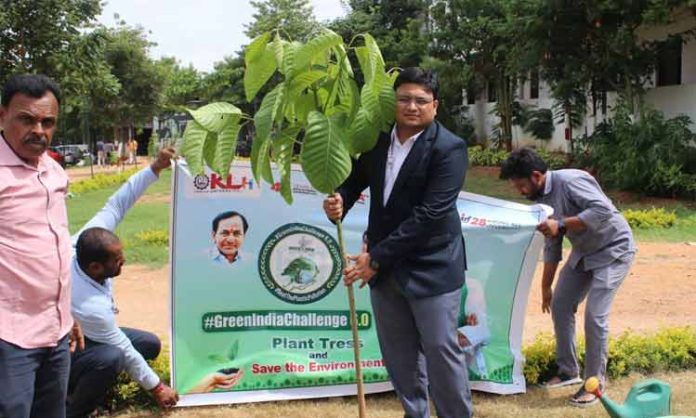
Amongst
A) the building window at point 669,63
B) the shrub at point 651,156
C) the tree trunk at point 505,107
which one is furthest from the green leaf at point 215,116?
the tree trunk at point 505,107

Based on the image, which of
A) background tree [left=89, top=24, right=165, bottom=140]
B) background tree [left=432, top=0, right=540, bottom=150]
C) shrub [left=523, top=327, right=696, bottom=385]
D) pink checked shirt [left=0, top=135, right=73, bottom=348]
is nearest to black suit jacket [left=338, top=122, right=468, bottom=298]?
pink checked shirt [left=0, top=135, right=73, bottom=348]

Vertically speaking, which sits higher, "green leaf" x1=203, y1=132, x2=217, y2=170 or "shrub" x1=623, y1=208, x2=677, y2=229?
"green leaf" x1=203, y1=132, x2=217, y2=170

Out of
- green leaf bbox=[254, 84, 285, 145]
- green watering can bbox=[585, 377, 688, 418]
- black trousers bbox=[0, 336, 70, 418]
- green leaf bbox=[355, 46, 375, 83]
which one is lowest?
green watering can bbox=[585, 377, 688, 418]

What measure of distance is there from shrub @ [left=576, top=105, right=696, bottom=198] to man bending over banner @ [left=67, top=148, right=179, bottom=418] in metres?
11.8

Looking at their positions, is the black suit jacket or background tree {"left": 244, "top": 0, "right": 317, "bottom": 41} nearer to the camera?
the black suit jacket

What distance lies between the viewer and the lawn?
9.52 m

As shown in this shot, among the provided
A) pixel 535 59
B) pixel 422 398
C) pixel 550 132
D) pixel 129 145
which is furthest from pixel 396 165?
pixel 129 145

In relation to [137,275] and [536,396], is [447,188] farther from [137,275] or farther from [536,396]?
[137,275]

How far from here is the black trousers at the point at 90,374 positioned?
352cm

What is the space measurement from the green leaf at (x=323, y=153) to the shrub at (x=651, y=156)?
12192 mm

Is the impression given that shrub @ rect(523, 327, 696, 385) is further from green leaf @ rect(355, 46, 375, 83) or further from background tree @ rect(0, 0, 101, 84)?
background tree @ rect(0, 0, 101, 84)

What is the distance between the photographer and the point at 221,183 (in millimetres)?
4035

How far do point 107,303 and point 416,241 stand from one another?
1.58 meters

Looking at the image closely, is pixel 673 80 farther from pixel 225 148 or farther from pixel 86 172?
pixel 86 172
